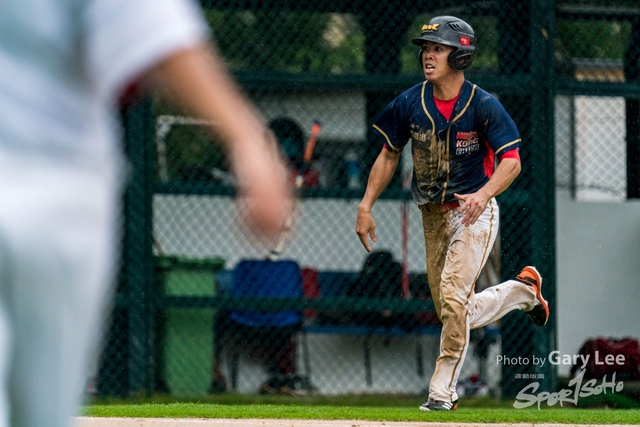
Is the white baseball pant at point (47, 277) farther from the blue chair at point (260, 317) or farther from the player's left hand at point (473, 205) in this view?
the blue chair at point (260, 317)

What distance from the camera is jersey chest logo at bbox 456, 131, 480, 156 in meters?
6.55

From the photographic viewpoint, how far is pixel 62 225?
2166 mm

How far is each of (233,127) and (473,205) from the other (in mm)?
4308

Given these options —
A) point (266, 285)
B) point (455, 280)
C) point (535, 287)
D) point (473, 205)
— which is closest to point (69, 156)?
point (473, 205)

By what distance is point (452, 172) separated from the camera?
6566 millimetres

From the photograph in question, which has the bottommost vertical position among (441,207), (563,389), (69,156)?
(563,389)

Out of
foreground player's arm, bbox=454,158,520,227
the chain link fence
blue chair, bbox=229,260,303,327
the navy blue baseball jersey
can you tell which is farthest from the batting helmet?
blue chair, bbox=229,260,303,327

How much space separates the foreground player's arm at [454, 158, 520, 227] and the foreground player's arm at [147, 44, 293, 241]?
4.27 meters

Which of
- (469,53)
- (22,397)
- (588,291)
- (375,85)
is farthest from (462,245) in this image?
(22,397)

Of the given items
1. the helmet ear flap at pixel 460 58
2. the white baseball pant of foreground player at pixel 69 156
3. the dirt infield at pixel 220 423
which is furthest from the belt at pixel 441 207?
the white baseball pant of foreground player at pixel 69 156

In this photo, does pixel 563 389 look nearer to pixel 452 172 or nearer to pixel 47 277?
pixel 452 172

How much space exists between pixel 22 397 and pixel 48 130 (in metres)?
0.53

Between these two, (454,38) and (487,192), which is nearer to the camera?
(487,192)

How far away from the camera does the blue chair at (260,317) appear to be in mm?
8547
